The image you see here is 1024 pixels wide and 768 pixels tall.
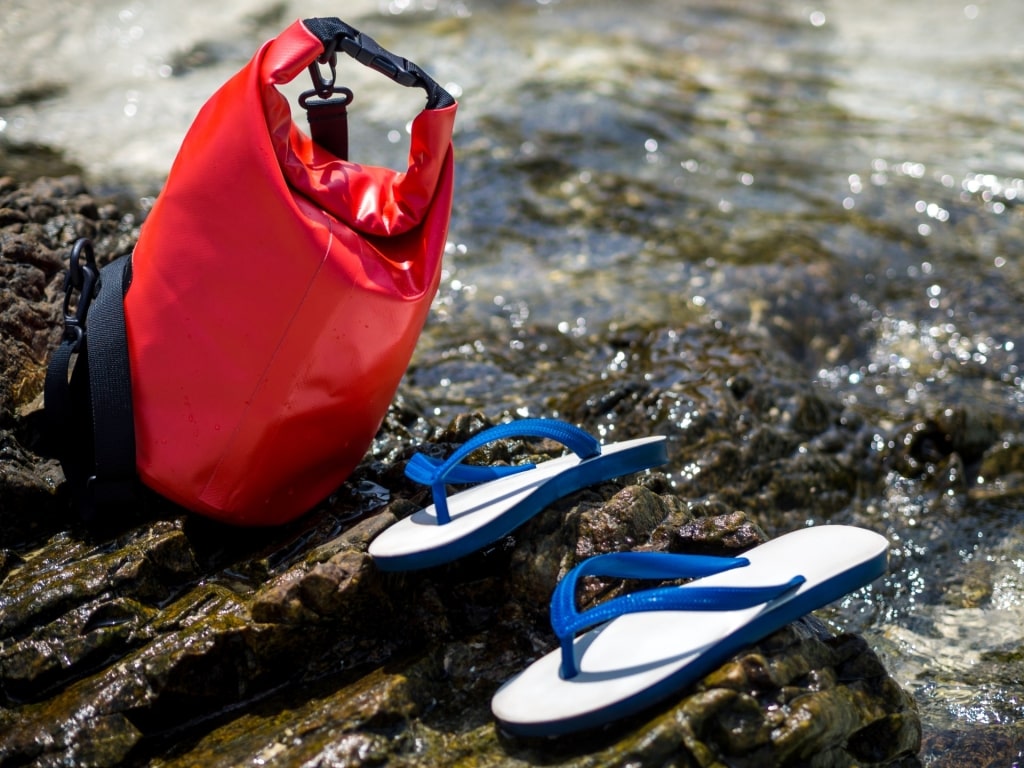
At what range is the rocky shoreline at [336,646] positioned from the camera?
2080 millimetres

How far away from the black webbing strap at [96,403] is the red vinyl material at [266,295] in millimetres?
41

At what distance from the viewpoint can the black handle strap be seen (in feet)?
8.11

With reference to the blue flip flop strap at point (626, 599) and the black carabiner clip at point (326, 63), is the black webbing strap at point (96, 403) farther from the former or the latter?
the blue flip flop strap at point (626, 599)

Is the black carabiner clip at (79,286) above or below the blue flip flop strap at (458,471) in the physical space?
above

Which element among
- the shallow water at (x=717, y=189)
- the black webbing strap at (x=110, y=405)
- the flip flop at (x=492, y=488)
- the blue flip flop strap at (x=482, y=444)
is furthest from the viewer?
the shallow water at (x=717, y=189)

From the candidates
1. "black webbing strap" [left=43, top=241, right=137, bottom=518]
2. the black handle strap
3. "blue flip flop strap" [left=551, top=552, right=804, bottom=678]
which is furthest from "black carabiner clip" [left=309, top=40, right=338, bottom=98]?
"blue flip flop strap" [left=551, top=552, right=804, bottom=678]

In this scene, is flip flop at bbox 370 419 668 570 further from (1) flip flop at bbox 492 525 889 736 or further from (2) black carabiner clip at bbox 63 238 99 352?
(2) black carabiner clip at bbox 63 238 99 352

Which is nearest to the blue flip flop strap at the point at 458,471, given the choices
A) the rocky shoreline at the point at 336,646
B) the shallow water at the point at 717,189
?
the rocky shoreline at the point at 336,646

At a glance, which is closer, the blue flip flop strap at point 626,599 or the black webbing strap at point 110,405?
the blue flip flop strap at point 626,599

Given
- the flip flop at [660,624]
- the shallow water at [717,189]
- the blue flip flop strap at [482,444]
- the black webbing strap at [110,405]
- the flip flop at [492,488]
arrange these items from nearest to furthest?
the flip flop at [660,624] → the flip flop at [492,488] → the blue flip flop strap at [482,444] → the black webbing strap at [110,405] → the shallow water at [717,189]

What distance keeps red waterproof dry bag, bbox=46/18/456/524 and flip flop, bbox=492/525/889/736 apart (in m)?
0.82

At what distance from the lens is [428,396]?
385cm

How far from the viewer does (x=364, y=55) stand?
2.49 meters

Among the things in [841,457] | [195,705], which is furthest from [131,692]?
[841,457]
